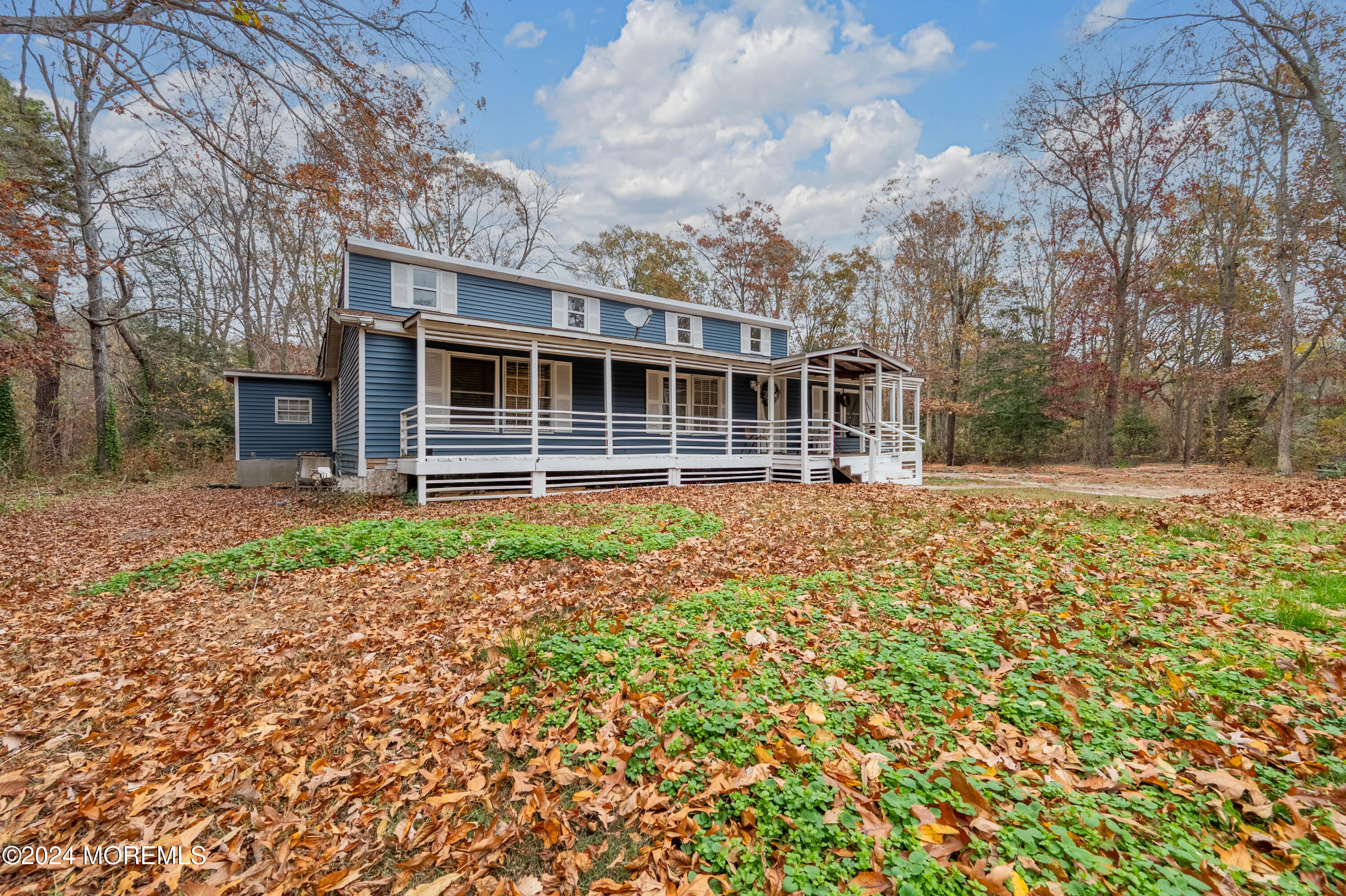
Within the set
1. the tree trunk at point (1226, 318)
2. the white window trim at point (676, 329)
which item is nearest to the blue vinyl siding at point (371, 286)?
the white window trim at point (676, 329)

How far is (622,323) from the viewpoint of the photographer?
16984 mm

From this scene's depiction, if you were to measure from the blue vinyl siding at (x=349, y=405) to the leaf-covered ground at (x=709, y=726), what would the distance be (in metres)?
7.52

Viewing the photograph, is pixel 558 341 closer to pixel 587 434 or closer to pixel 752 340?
pixel 587 434

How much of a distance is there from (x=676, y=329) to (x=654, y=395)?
3709mm

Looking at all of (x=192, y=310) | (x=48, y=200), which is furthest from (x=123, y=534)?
(x=192, y=310)

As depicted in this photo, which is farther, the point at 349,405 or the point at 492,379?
the point at 349,405

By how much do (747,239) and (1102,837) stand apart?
29.7 meters

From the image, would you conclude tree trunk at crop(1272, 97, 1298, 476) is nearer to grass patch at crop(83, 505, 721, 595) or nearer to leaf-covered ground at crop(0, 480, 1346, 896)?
leaf-covered ground at crop(0, 480, 1346, 896)

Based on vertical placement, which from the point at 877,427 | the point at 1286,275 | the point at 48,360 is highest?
the point at 1286,275

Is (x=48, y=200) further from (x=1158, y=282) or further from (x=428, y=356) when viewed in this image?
(x=1158, y=282)

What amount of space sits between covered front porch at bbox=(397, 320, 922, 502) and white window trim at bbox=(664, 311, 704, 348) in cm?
235

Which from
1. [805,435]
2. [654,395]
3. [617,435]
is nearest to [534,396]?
[617,435]

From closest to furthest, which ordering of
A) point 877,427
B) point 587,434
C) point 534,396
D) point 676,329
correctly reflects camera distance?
point 534,396
point 587,434
point 877,427
point 676,329

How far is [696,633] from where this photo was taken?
3.72 meters
